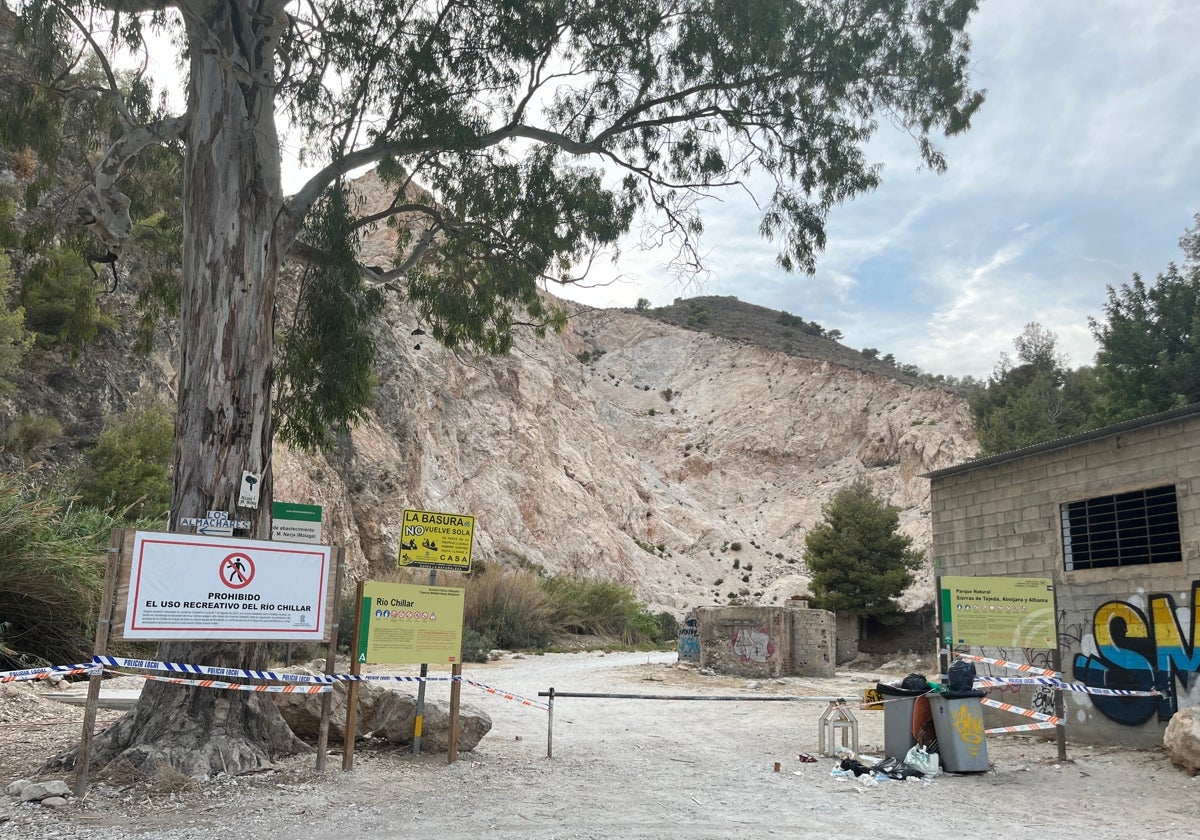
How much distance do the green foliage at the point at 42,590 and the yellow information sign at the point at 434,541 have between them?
441 centimetres

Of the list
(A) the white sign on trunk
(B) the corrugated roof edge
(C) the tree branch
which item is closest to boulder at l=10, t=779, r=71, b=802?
(A) the white sign on trunk

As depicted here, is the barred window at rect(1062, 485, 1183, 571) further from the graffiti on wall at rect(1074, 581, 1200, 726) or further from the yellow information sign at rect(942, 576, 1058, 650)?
the yellow information sign at rect(942, 576, 1058, 650)

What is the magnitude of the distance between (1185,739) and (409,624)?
289 inches

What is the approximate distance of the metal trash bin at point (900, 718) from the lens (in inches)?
348

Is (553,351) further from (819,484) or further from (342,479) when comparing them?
(342,479)

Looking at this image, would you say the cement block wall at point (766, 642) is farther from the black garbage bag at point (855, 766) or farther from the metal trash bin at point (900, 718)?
the black garbage bag at point (855, 766)

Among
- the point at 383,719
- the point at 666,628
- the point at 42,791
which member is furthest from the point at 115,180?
the point at 666,628

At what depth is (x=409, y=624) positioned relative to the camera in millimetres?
8203

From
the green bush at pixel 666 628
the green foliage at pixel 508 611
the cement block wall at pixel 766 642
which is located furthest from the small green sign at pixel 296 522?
the green bush at pixel 666 628

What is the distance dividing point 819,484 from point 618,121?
153 ft

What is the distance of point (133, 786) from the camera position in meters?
6.40

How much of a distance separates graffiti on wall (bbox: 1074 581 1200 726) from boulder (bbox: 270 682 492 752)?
7.28 m

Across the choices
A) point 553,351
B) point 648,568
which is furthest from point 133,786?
point 553,351

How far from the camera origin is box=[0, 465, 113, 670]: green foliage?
10.3m
